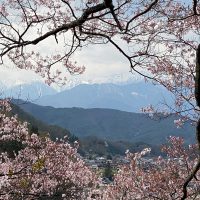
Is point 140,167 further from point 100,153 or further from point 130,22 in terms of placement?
point 100,153

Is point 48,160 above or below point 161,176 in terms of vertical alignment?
above

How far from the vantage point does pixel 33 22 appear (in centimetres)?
812

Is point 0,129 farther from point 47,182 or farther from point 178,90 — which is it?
point 178,90

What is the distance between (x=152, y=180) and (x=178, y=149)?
279 centimetres

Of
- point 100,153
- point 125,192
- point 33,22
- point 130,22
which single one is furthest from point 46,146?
point 100,153

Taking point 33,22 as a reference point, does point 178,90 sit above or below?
below

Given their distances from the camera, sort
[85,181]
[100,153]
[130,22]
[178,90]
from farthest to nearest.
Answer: [100,153], [85,181], [178,90], [130,22]

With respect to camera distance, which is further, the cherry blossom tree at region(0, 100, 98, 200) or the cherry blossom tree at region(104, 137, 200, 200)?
the cherry blossom tree at region(0, 100, 98, 200)

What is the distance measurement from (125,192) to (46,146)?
6.08 metres

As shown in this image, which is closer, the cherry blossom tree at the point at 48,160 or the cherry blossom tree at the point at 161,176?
the cherry blossom tree at the point at 161,176

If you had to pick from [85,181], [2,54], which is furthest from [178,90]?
[85,181]

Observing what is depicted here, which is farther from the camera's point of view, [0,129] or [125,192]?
[125,192]

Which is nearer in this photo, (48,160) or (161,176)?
(161,176)

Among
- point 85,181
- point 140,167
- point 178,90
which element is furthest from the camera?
point 85,181
